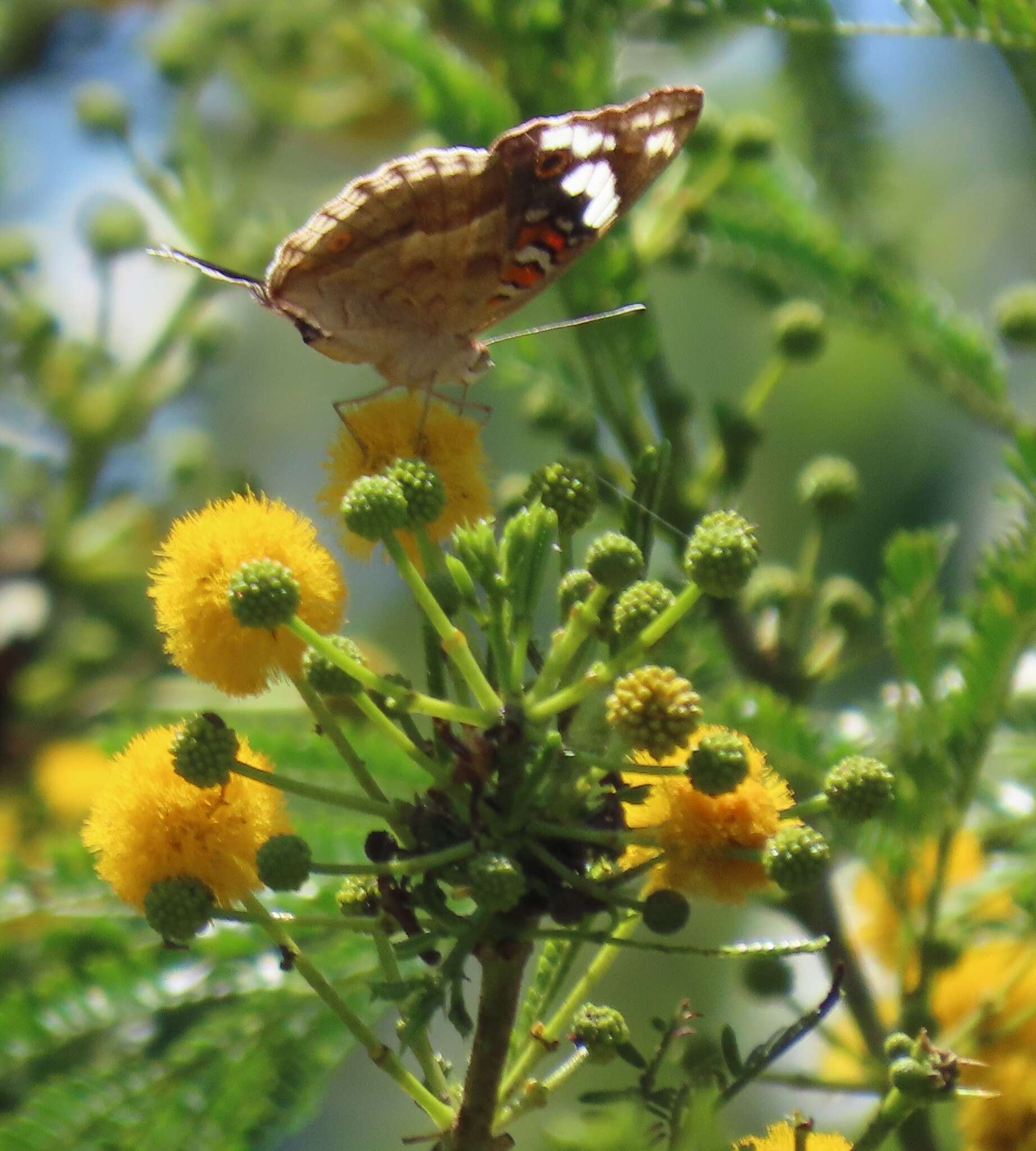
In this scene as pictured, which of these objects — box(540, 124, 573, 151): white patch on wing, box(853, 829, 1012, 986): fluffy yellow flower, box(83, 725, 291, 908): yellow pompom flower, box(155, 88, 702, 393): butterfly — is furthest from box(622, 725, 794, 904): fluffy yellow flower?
box(540, 124, 573, 151): white patch on wing

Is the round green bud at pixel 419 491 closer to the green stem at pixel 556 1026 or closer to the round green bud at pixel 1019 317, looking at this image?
the green stem at pixel 556 1026

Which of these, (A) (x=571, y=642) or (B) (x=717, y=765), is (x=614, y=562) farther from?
(B) (x=717, y=765)

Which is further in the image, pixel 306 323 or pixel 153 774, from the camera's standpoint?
pixel 306 323

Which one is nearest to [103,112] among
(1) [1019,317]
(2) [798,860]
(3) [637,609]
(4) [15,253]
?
(4) [15,253]

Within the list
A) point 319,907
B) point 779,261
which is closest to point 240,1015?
point 319,907

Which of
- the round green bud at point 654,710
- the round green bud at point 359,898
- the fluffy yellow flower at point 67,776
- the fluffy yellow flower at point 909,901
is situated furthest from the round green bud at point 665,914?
the fluffy yellow flower at point 67,776

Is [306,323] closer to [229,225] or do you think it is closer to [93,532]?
[229,225]
